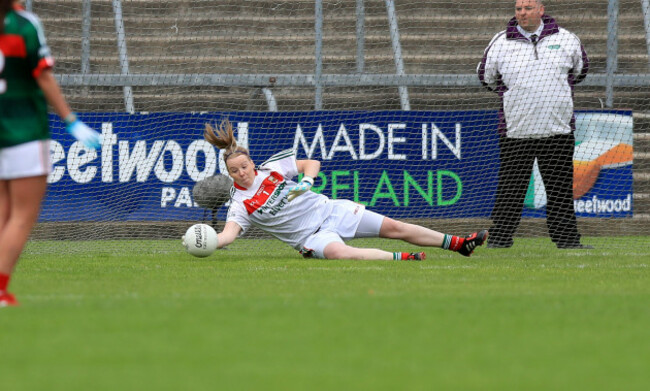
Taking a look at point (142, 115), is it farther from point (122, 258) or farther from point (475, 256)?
point (475, 256)

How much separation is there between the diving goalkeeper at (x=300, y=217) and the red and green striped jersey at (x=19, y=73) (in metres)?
→ 3.38

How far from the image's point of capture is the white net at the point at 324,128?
11797 mm

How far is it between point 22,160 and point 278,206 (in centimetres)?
371

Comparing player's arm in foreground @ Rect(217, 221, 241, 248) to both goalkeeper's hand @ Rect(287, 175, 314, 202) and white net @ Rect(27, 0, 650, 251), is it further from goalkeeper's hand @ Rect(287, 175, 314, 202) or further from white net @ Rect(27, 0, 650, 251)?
white net @ Rect(27, 0, 650, 251)

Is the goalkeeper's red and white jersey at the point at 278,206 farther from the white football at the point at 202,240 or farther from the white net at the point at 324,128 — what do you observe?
the white net at the point at 324,128

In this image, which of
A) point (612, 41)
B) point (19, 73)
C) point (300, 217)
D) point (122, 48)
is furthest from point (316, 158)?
point (19, 73)

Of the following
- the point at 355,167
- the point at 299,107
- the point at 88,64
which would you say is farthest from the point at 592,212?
the point at 88,64

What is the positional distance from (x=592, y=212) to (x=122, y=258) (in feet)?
18.3

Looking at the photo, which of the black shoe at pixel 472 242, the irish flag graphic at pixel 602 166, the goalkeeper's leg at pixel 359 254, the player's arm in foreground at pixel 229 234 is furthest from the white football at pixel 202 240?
the irish flag graphic at pixel 602 166

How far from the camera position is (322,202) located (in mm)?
8977

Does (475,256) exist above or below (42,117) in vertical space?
below

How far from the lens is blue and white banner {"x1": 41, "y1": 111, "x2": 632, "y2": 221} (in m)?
11.8

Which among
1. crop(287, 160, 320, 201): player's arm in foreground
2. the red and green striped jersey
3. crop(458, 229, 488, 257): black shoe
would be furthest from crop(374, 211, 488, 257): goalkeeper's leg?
the red and green striped jersey

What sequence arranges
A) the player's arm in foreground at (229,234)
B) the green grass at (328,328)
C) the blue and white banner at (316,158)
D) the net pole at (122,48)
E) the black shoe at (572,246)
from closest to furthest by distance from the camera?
the green grass at (328,328) → the player's arm in foreground at (229,234) → the black shoe at (572,246) → the blue and white banner at (316,158) → the net pole at (122,48)
